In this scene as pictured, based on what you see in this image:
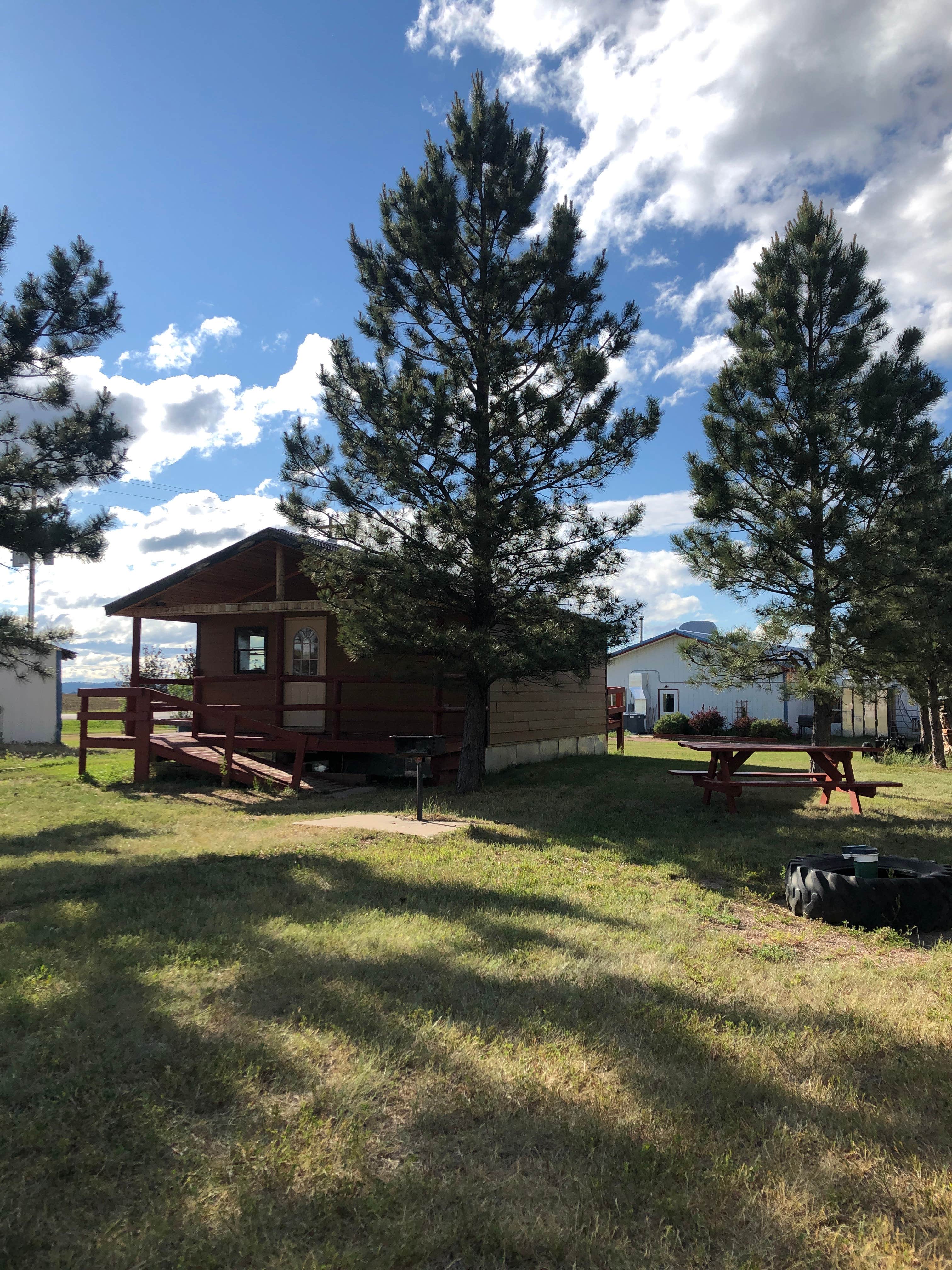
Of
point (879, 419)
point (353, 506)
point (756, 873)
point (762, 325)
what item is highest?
point (762, 325)

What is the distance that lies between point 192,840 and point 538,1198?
21.8ft

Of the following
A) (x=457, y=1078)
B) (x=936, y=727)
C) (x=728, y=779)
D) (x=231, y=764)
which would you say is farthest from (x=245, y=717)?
(x=936, y=727)

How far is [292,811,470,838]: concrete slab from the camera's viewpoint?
8398mm

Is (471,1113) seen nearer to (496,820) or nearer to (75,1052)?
(75,1052)

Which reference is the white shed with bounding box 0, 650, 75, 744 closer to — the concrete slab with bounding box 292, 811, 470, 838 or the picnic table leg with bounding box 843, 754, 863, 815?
the concrete slab with bounding box 292, 811, 470, 838

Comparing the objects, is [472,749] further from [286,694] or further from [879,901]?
[879,901]

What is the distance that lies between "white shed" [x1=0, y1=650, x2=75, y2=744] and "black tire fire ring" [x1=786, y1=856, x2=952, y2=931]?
859 inches

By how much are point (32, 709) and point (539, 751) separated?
16.3 m

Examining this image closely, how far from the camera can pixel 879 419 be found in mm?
11086

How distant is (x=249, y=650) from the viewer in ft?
54.4

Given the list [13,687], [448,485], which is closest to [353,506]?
[448,485]

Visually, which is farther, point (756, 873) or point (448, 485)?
point (448, 485)

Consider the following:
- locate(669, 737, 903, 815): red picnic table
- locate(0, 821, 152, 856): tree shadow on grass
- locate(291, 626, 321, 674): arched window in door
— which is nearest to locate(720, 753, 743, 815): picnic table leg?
locate(669, 737, 903, 815): red picnic table

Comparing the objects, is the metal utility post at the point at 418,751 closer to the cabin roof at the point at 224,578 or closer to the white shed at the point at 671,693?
the cabin roof at the point at 224,578
